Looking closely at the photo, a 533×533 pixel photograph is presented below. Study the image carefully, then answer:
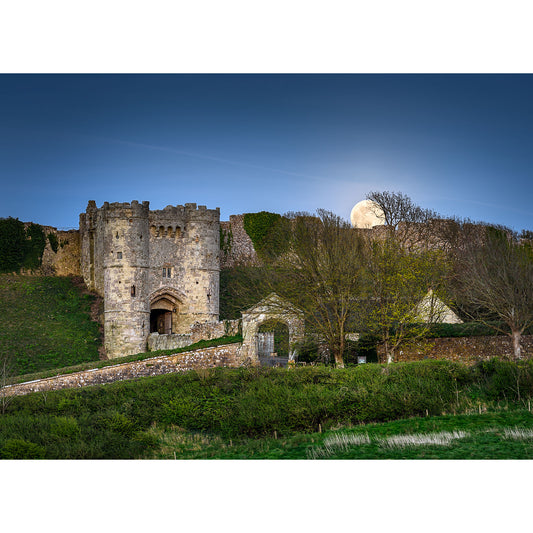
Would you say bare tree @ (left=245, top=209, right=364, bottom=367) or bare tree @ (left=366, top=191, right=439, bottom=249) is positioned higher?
bare tree @ (left=366, top=191, right=439, bottom=249)

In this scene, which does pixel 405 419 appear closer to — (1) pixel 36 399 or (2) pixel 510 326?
(1) pixel 36 399

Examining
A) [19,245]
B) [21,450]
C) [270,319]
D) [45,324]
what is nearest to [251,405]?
[21,450]

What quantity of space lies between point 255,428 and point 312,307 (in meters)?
9.01

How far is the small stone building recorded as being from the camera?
31484 mm

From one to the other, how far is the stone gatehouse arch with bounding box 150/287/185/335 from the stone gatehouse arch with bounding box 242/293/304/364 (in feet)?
29.7

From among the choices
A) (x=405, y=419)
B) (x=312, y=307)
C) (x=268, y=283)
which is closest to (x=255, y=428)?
(x=405, y=419)

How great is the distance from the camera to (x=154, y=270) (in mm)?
32719

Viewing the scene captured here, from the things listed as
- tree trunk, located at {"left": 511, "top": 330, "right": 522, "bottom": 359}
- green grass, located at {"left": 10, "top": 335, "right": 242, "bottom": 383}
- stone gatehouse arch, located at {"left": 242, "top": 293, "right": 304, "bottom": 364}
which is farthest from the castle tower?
tree trunk, located at {"left": 511, "top": 330, "right": 522, "bottom": 359}

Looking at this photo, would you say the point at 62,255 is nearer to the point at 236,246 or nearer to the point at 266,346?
the point at 236,246

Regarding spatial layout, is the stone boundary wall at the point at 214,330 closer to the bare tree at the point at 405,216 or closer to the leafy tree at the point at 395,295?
the leafy tree at the point at 395,295

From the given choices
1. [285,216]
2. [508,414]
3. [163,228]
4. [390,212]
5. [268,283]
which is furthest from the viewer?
[285,216]

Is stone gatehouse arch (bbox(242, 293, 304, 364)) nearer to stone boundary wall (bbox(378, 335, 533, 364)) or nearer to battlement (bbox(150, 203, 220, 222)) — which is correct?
stone boundary wall (bbox(378, 335, 533, 364))

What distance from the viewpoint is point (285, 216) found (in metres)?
40.3

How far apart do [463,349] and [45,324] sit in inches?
755
